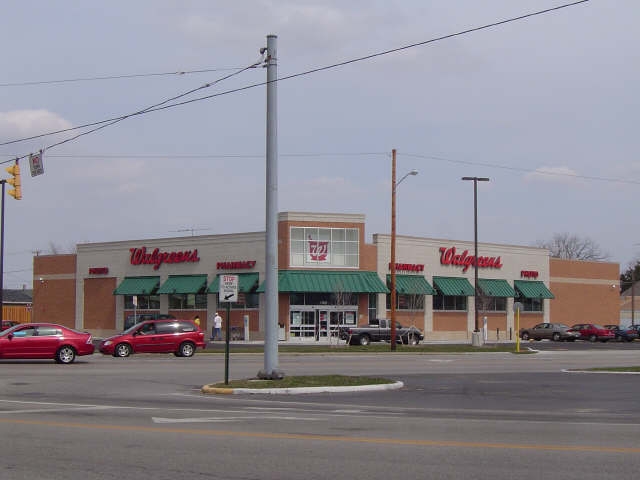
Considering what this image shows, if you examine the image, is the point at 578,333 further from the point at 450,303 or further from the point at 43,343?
the point at 43,343

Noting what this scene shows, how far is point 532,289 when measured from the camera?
70938 mm

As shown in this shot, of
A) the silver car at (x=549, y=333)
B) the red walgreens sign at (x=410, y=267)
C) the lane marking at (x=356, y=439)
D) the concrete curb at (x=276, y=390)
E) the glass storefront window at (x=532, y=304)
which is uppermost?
the red walgreens sign at (x=410, y=267)

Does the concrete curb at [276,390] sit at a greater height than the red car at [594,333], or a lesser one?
greater

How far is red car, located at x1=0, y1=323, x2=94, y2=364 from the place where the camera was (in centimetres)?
3086

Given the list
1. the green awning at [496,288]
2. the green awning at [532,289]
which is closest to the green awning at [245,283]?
the green awning at [496,288]

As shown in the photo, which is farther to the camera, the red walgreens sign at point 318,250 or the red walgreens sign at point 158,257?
the red walgreens sign at point 158,257

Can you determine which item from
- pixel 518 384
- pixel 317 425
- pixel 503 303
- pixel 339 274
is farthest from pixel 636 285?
pixel 317 425

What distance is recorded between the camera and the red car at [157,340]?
36250 millimetres

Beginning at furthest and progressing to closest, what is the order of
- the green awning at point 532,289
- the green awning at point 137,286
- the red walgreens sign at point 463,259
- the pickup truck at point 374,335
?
1. the green awning at point 532,289
2. the red walgreens sign at point 463,259
3. the green awning at point 137,286
4. the pickup truck at point 374,335

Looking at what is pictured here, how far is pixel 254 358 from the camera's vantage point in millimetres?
36500

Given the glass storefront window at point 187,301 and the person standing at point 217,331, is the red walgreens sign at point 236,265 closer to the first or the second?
the glass storefront window at point 187,301

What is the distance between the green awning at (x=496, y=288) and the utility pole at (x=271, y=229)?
45.9 meters

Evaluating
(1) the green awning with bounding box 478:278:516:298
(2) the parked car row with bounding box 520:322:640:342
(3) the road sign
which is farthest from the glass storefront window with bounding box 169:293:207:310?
(3) the road sign

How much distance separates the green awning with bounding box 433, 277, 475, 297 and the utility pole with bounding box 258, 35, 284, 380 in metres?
43.7
